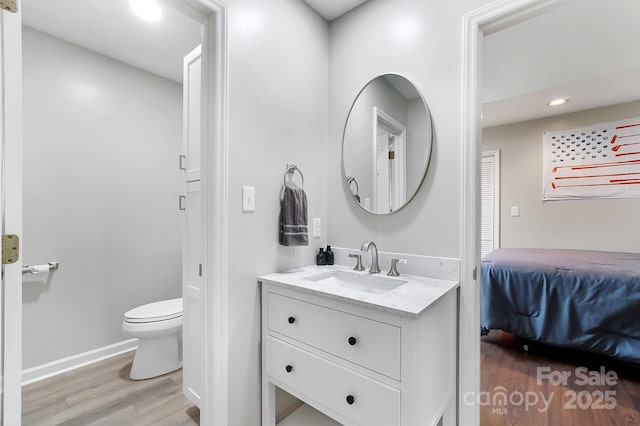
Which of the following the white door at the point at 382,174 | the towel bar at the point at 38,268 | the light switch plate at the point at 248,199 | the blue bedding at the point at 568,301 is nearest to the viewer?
the light switch plate at the point at 248,199

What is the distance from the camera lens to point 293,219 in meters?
1.54

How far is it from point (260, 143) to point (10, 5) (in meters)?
0.91

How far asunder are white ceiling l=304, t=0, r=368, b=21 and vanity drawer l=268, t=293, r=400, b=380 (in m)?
1.74

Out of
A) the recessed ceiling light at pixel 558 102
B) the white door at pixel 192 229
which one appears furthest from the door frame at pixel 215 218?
the recessed ceiling light at pixel 558 102

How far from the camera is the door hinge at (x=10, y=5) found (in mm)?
819

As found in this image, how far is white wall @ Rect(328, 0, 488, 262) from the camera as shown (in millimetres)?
1364

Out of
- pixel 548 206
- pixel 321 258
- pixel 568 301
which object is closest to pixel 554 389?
pixel 568 301

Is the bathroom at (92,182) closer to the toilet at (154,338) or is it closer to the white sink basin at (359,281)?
the toilet at (154,338)

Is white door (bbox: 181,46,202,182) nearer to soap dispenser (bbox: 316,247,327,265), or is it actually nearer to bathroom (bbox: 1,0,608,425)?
bathroom (bbox: 1,0,608,425)

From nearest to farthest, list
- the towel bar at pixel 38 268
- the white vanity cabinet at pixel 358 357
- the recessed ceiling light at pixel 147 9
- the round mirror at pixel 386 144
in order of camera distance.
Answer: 1. the white vanity cabinet at pixel 358 357
2. the round mirror at pixel 386 144
3. the recessed ceiling light at pixel 147 9
4. the towel bar at pixel 38 268

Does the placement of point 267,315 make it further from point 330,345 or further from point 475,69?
point 475,69

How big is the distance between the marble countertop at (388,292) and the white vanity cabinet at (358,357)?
1cm

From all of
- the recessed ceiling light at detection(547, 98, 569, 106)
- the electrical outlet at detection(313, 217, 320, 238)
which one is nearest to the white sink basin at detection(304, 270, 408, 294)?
the electrical outlet at detection(313, 217, 320, 238)

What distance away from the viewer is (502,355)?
7.84ft
